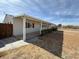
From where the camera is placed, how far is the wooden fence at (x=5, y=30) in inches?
468

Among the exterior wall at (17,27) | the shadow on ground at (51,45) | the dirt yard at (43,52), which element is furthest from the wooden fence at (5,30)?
the dirt yard at (43,52)

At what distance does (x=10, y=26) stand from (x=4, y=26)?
966mm

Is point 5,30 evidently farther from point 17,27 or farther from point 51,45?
point 51,45

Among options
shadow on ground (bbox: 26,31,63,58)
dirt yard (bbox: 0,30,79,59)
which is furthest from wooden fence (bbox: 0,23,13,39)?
dirt yard (bbox: 0,30,79,59)

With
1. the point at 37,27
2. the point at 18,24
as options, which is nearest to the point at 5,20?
the point at 18,24

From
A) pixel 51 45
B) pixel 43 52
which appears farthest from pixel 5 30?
pixel 43 52

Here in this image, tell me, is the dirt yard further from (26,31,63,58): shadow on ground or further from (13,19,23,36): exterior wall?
(13,19,23,36): exterior wall

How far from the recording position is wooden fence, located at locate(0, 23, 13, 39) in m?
11.9

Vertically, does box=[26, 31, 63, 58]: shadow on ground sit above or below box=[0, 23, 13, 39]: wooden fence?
below

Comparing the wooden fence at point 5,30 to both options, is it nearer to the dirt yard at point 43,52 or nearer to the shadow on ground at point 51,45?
the shadow on ground at point 51,45

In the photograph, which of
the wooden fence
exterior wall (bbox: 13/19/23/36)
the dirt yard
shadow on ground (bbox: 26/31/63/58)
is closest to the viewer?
the dirt yard

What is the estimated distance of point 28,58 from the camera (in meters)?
6.02

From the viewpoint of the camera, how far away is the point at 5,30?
12391 millimetres

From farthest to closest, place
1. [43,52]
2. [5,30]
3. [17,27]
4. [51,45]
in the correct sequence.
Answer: [17,27], [5,30], [51,45], [43,52]
